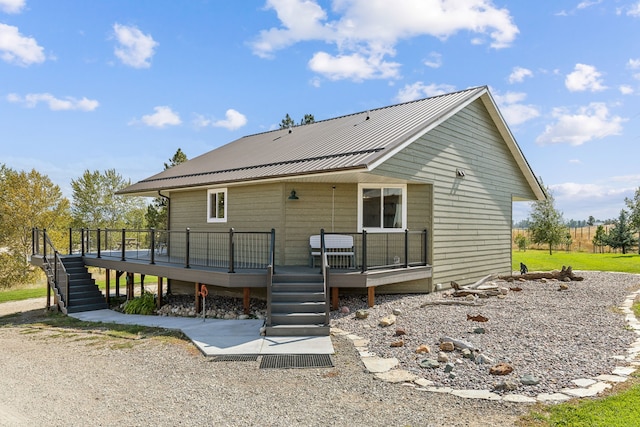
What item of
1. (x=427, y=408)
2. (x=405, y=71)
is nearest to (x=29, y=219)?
(x=405, y=71)

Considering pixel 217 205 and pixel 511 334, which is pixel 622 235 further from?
pixel 217 205

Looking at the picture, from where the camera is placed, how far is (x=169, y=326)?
29.8 ft

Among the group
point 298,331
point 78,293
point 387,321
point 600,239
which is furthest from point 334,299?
point 600,239

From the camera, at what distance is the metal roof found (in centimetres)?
980

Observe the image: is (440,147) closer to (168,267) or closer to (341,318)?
(341,318)

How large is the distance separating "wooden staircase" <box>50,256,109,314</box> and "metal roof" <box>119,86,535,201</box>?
3.43 m

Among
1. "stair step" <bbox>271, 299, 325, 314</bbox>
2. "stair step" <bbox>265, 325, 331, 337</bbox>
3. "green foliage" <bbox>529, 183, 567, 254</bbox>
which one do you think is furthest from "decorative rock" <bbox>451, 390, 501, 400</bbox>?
"green foliage" <bbox>529, 183, 567, 254</bbox>

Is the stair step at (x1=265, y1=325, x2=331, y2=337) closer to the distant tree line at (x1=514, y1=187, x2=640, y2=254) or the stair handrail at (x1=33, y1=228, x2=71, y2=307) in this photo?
the stair handrail at (x1=33, y1=228, x2=71, y2=307)

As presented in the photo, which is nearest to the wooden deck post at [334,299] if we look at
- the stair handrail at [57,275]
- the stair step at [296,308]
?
the stair step at [296,308]

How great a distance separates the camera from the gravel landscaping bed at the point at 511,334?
5.39 m

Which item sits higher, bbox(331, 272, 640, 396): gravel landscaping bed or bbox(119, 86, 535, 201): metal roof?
bbox(119, 86, 535, 201): metal roof

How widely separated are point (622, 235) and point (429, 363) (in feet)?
113

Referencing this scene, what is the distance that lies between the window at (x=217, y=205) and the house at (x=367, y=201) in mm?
33

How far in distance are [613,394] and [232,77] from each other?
15020 millimetres
